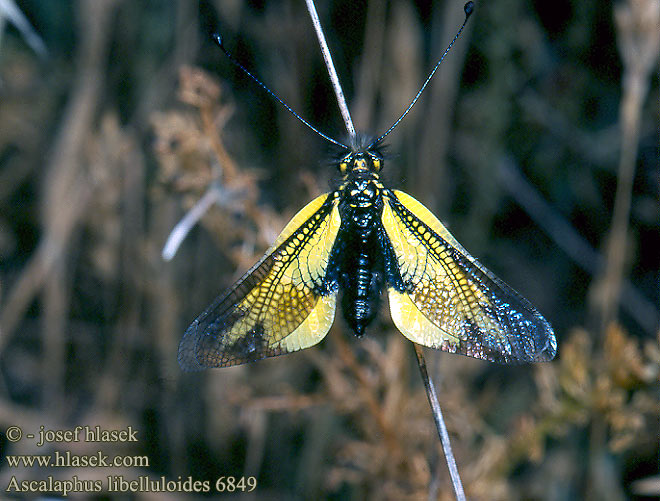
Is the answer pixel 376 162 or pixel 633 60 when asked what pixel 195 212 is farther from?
pixel 633 60

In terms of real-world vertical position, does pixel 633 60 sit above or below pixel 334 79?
above

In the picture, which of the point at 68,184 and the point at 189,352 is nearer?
the point at 189,352

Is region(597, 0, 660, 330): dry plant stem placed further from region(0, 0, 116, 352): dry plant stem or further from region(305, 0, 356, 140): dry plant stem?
region(0, 0, 116, 352): dry plant stem

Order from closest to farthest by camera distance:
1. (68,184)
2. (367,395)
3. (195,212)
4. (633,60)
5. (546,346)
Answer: (546,346) < (195,212) < (367,395) < (633,60) < (68,184)

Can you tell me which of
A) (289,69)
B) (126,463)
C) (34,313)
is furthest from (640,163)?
(34,313)

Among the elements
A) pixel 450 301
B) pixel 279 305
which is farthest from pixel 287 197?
pixel 450 301

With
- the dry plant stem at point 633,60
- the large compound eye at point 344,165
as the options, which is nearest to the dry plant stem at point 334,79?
the large compound eye at point 344,165

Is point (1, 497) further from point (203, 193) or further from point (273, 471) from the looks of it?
point (203, 193)
